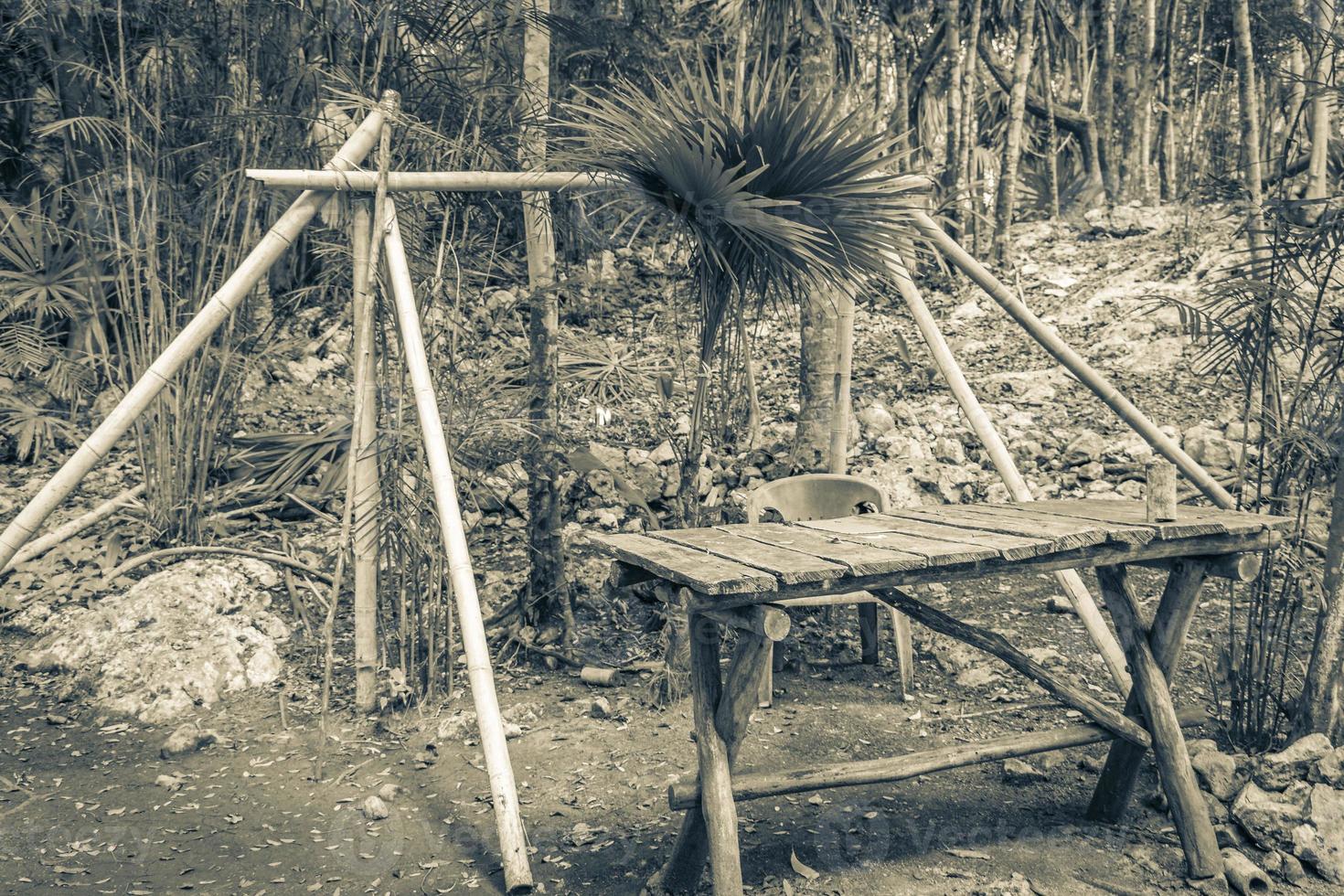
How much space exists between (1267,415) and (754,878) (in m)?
2.30

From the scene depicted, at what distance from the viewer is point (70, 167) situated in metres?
5.36

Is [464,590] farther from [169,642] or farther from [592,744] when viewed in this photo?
[169,642]

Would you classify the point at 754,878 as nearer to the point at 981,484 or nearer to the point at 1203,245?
the point at 981,484

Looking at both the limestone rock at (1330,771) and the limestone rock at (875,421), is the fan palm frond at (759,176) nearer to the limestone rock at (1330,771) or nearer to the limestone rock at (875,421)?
the limestone rock at (1330,771)

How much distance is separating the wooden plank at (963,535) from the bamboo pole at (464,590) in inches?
49.2

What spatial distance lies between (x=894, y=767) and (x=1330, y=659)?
142cm

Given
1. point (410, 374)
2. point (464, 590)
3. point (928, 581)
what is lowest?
point (464, 590)

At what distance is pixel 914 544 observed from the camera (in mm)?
2559

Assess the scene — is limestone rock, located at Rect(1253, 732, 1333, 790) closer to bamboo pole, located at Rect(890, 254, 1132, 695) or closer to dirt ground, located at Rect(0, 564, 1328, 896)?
dirt ground, located at Rect(0, 564, 1328, 896)

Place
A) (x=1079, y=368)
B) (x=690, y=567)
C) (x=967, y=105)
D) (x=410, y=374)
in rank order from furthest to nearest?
1. (x=967, y=105)
2. (x=1079, y=368)
3. (x=410, y=374)
4. (x=690, y=567)

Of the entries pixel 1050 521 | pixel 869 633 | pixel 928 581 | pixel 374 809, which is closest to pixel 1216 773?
pixel 1050 521

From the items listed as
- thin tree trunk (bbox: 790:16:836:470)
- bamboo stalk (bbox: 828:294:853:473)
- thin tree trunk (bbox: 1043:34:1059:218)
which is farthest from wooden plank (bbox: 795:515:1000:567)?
thin tree trunk (bbox: 1043:34:1059:218)

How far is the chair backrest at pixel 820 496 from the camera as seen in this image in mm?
4250

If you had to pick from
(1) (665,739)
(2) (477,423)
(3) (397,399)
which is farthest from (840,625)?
(3) (397,399)
